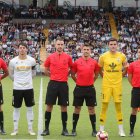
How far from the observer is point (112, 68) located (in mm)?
9695

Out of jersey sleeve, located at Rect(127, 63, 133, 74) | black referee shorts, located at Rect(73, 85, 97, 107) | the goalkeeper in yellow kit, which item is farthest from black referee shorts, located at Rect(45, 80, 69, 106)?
jersey sleeve, located at Rect(127, 63, 133, 74)

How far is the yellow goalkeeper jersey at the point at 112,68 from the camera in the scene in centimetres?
967

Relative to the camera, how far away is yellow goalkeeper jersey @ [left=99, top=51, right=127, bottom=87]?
9672 millimetres

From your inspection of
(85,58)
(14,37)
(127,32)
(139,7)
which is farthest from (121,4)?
(85,58)

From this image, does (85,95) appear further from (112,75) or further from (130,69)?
(130,69)

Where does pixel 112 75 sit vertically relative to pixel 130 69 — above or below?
below

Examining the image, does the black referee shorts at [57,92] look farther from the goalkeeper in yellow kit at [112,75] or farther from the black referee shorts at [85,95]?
the goalkeeper in yellow kit at [112,75]

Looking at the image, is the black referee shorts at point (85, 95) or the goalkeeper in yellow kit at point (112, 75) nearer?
the goalkeeper in yellow kit at point (112, 75)

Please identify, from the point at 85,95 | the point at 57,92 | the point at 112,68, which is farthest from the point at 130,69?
the point at 57,92

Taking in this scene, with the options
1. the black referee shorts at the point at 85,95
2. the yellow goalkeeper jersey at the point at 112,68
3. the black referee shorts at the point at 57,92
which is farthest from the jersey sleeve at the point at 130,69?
the black referee shorts at the point at 57,92

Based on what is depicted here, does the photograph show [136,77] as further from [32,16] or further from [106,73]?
[32,16]

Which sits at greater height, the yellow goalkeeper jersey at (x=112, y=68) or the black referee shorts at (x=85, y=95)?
the yellow goalkeeper jersey at (x=112, y=68)

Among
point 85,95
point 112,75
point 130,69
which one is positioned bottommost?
point 85,95

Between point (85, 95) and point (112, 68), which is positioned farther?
point (85, 95)
